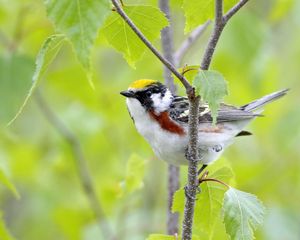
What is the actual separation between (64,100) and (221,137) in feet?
10.5

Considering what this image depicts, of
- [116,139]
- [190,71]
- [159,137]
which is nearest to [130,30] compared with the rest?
[190,71]

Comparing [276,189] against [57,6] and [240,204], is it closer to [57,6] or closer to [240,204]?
[240,204]

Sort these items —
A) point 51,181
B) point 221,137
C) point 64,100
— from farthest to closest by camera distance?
point 64,100 → point 51,181 → point 221,137

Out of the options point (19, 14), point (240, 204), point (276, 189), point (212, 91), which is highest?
point (19, 14)

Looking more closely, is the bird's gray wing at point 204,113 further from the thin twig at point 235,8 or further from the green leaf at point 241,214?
the thin twig at point 235,8

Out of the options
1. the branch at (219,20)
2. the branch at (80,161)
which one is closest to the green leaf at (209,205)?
the branch at (219,20)

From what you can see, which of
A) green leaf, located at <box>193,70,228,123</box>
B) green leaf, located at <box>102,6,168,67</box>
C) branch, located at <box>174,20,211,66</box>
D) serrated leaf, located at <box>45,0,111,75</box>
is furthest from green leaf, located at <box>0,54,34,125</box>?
serrated leaf, located at <box>45,0,111,75</box>

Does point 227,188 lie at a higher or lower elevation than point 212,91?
lower

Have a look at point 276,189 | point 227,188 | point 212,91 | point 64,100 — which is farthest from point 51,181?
point 212,91

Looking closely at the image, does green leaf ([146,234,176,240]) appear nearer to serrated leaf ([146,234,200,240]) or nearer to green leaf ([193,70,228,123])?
serrated leaf ([146,234,200,240])

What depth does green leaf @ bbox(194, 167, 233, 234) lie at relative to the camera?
2.62 m

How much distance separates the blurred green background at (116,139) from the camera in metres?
4.32

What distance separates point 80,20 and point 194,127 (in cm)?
64

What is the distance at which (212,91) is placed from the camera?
6.80ft
